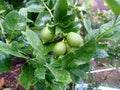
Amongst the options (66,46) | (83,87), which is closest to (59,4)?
(66,46)

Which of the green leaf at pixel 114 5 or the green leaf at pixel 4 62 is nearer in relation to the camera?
the green leaf at pixel 114 5

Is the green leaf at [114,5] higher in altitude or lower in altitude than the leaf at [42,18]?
higher

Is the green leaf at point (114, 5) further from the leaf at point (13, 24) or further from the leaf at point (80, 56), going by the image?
the leaf at point (13, 24)

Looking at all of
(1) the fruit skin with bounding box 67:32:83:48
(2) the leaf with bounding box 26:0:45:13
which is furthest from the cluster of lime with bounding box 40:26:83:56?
(2) the leaf with bounding box 26:0:45:13

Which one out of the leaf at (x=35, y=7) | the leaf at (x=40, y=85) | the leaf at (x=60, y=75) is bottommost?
the leaf at (x=40, y=85)

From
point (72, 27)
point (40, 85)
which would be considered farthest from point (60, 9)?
point (40, 85)

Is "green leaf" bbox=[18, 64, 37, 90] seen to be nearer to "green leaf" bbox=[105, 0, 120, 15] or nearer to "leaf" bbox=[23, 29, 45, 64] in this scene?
"leaf" bbox=[23, 29, 45, 64]

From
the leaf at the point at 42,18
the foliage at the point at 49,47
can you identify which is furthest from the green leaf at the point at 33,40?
the leaf at the point at 42,18
